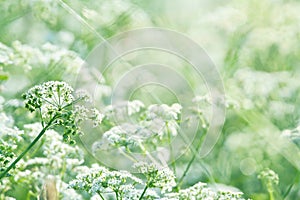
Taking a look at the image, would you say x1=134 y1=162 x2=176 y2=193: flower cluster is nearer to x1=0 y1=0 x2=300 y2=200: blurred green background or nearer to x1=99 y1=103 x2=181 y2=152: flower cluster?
x1=99 y1=103 x2=181 y2=152: flower cluster

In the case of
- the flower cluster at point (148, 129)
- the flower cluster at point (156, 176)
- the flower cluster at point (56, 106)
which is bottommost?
the flower cluster at point (156, 176)

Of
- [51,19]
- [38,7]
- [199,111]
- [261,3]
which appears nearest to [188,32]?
[261,3]

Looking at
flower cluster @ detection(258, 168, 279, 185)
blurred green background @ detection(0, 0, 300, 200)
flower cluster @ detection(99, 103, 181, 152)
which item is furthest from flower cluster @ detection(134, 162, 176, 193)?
blurred green background @ detection(0, 0, 300, 200)

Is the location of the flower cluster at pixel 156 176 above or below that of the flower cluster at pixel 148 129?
below

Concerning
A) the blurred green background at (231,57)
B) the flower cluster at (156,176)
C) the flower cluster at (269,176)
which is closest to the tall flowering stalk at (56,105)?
the flower cluster at (156,176)

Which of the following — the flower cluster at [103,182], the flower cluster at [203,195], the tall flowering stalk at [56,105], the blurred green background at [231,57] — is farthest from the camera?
the blurred green background at [231,57]

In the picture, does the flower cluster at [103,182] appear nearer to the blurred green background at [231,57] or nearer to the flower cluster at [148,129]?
the flower cluster at [148,129]

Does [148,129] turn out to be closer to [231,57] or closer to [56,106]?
[56,106]

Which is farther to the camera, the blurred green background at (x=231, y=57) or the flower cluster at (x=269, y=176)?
the blurred green background at (x=231, y=57)

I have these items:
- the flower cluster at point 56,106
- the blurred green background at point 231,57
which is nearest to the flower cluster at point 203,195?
the flower cluster at point 56,106

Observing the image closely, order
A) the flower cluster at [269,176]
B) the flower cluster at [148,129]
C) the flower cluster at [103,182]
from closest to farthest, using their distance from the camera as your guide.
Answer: the flower cluster at [103,182] < the flower cluster at [148,129] < the flower cluster at [269,176]

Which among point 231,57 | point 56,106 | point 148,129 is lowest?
point 56,106

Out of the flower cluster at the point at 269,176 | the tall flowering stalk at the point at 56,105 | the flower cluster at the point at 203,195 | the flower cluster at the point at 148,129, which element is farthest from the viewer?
the flower cluster at the point at 269,176

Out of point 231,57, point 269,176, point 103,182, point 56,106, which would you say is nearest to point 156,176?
point 103,182
